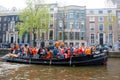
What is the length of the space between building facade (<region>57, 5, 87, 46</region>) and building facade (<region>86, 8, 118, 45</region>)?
136cm

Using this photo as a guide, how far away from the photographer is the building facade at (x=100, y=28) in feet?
160

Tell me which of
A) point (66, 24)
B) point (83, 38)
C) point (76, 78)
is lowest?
point (76, 78)

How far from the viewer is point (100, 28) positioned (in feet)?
163

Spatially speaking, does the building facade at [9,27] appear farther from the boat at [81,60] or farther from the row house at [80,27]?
the boat at [81,60]

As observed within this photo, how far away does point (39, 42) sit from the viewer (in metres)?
51.7

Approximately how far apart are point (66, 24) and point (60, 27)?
1.56 meters

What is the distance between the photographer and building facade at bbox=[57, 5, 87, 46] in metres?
50.2

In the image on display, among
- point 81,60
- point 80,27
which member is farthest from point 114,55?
point 80,27

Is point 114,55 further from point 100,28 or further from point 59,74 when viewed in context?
point 100,28

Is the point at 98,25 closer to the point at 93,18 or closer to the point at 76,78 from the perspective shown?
the point at 93,18

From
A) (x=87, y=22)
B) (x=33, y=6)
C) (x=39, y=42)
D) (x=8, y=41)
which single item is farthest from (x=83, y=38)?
(x=8, y=41)

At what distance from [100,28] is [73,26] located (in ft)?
20.0

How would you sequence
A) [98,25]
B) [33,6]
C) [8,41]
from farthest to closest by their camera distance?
[8,41] → [98,25] → [33,6]

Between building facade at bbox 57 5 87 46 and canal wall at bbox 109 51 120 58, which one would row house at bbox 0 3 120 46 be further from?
canal wall at bbox 109 51 120 58
